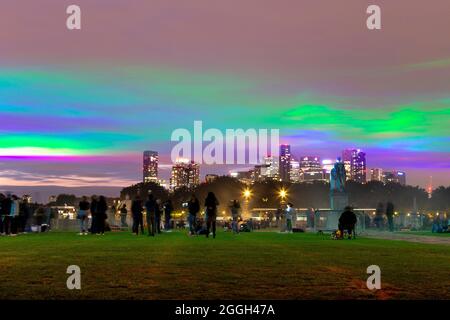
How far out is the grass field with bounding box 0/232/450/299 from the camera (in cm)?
1150

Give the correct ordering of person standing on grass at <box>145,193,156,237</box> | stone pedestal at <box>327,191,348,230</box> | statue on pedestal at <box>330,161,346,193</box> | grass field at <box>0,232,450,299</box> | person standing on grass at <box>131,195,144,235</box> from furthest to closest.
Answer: statue on pedestal at <box>330,161,346,193</box> → stone pedestal at <box>327,191,348,230</box> → person standing on grass at <box>131,195,144,235</box> → person standing on grass at <box>145,193,156,237</box> → grass field at <box>0,232,450,299</box>

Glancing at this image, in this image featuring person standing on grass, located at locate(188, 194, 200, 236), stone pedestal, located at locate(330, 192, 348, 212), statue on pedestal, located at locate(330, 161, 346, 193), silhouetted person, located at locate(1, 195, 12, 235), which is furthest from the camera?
statue on pedestal, located at locate(330, 161, 346, 193)

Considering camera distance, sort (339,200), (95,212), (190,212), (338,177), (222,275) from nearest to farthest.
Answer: (222,275)
(190,212)
(95,212)
(339,200)
(338,177)

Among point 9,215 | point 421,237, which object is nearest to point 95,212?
point 9,215

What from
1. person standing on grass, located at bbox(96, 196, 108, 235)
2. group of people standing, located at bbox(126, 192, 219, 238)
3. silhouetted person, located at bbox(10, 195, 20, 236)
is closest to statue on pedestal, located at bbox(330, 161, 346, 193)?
group of people standing, located at bbox(126, 192, 219, 238)

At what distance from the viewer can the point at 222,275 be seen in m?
14.2

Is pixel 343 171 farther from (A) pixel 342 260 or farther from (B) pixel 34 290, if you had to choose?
(B) pixel 34 290

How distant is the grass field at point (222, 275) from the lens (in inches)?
453

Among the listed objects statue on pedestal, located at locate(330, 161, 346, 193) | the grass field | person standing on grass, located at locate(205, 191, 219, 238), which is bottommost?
the grass field

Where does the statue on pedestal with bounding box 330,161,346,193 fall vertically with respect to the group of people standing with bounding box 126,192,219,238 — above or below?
above

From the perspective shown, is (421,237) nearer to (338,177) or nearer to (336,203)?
(336,203)

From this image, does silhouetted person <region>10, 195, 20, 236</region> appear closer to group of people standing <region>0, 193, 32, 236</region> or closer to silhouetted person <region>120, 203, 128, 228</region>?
group of people standing <region>0, 193, 32, 236</region>

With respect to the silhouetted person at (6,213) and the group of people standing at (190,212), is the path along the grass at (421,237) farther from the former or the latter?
the silhouetted person at (6,213)

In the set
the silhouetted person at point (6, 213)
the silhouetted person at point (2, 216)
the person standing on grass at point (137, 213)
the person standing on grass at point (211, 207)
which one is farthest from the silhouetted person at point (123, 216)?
the person standing on grass at point (211, 207)
